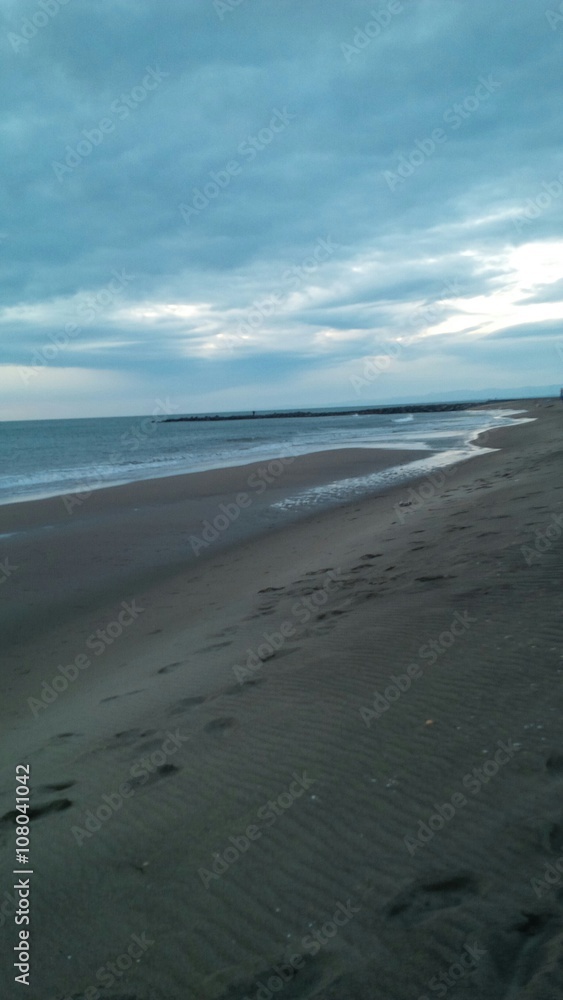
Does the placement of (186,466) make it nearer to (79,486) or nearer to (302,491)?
(79,486)

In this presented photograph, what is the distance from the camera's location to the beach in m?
2.75

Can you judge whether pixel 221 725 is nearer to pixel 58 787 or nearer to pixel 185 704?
pixel 185 704

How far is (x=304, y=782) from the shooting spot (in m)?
3.96


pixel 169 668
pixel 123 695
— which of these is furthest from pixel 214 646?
pixel 123 695

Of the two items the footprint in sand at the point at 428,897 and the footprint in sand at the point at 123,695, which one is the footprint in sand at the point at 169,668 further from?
the footprint in sand at the point at 428,897

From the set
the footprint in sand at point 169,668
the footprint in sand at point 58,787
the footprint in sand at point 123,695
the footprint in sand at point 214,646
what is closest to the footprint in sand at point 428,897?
the footprint in sand at point 58,787

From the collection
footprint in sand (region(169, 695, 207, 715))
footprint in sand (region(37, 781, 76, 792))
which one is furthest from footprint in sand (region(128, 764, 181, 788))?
footprint in sand (region(169, 695, 207, 715))

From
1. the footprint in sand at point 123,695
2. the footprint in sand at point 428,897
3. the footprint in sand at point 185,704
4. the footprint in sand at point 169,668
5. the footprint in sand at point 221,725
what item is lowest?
the footprint in sand at point 123,695

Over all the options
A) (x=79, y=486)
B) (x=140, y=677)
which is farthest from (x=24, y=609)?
(x=79, y=486)

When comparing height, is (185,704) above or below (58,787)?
above

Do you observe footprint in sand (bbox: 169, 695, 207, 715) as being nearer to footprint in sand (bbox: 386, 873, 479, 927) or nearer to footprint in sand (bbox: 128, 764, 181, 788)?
footprint in sand (bbox: 128, 764, 181, 788)

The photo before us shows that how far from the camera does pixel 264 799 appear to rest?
387cm

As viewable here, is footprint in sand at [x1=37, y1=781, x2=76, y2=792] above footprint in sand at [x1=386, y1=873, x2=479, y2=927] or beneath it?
beneath

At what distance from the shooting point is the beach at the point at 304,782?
2746mm
